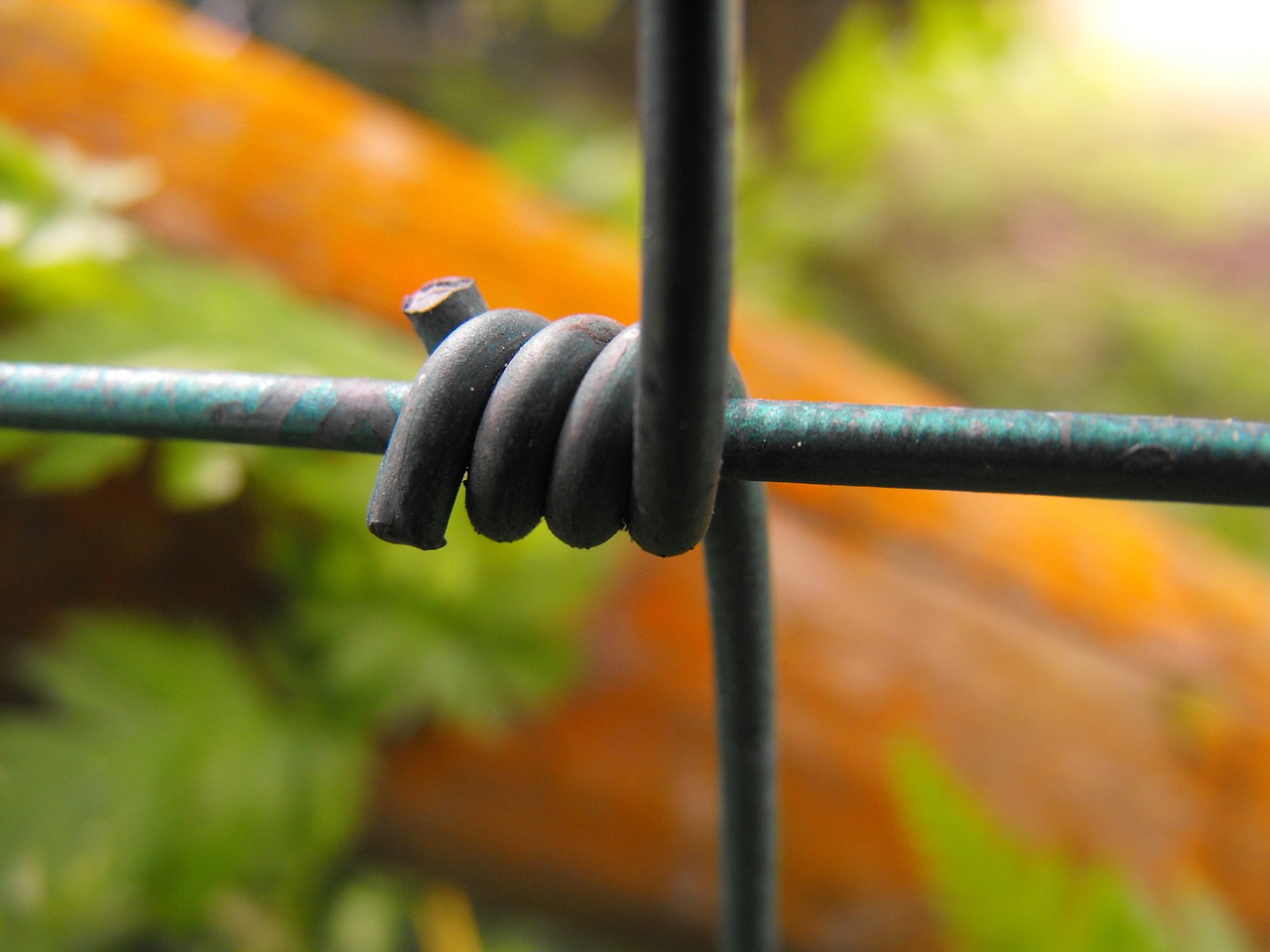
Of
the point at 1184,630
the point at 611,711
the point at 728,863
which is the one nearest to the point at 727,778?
the point at 728,863

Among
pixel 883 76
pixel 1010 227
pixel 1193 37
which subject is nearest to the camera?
pixel 883 76

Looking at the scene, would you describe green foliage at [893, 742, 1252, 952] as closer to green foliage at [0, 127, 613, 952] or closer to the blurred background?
the blurred background


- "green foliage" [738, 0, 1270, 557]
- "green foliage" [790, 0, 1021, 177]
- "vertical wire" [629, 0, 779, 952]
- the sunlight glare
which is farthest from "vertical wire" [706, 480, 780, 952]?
the sunlight glare

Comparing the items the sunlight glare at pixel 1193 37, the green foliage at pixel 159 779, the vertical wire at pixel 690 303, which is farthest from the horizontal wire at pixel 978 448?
the sunlight glare at pixel 1193 37

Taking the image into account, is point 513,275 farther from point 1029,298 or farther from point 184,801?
point 1029,298

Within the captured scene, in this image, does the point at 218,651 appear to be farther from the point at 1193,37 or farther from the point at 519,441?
the point at 1193,37

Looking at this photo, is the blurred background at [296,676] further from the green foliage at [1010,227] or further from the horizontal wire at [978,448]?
the green foliage at [1010,227]

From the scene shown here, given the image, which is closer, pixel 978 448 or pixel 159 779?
pixel 978 448

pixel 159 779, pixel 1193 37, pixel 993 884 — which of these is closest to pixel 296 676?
pixel 159 779
